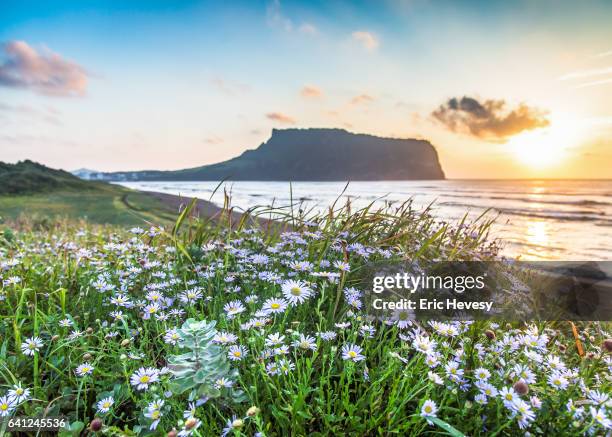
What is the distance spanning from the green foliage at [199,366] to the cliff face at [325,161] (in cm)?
11277

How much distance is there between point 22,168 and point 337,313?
36695mm

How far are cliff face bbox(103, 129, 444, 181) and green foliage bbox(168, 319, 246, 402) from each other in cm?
11277

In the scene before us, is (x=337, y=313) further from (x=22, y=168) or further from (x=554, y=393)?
(x=22, y=168)

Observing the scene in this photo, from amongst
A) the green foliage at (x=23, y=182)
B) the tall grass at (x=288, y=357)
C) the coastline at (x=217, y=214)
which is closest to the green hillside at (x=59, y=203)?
the green foliage at (x=23, y=182)

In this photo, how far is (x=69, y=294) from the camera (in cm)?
333

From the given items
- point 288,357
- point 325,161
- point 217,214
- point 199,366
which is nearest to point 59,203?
point 217,214

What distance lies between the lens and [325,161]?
397 ft

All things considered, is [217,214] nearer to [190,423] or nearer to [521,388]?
[190,423]

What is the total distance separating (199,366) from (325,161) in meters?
121

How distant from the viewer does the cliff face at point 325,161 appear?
392ft

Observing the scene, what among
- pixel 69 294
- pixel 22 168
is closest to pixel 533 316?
pixel 69 294

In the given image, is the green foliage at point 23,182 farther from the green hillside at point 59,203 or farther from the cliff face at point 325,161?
the cliff face at point 325,161

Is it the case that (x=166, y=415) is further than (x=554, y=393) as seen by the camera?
No

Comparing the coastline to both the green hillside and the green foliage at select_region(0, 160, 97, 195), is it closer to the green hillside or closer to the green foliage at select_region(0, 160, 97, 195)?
the green hillside
